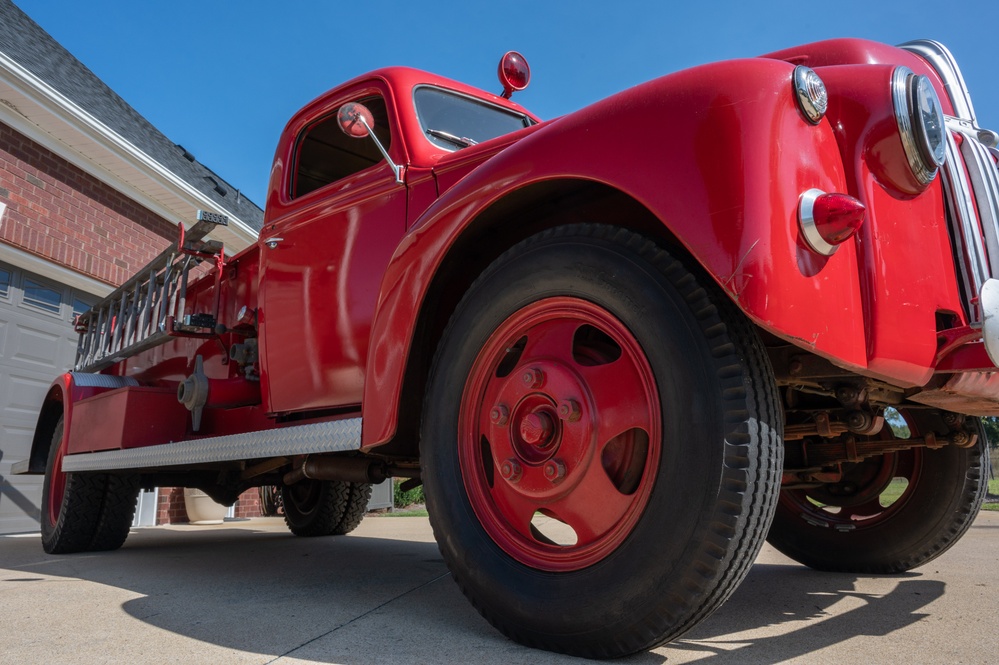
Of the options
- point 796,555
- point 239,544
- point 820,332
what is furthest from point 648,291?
point 239,544

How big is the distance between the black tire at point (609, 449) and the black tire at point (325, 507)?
12.2 ft

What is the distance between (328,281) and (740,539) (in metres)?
2.00

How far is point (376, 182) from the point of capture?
9.37 ft

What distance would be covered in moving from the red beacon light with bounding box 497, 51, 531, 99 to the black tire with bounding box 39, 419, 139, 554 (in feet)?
10.6

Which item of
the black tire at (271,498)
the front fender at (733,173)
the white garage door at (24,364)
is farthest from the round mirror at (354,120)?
the black tire at (271,498)

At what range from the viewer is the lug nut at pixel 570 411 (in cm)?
176

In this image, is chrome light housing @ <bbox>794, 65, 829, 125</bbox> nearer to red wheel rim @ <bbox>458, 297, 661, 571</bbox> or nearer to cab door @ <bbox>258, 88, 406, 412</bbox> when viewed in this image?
red wheel rim @ <bbox>458, 297, 661, 571</bbox>

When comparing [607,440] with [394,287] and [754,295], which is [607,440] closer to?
[754,295]

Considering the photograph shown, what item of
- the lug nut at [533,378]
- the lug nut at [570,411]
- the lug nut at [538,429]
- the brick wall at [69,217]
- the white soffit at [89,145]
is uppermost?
the white soffit at [89,145]

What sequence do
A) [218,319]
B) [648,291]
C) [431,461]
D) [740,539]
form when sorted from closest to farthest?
[740,539] < [648,291] < [431,461] < [218,319]

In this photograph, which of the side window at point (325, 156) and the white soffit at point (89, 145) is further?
the white soffit at point (89, 145)

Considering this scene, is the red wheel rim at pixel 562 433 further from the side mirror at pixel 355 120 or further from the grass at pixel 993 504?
the grass at pixel 993 504

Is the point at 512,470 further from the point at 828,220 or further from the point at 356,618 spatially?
the point at 828,220

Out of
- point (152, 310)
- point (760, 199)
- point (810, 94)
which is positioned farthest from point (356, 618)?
point (152, 310)
